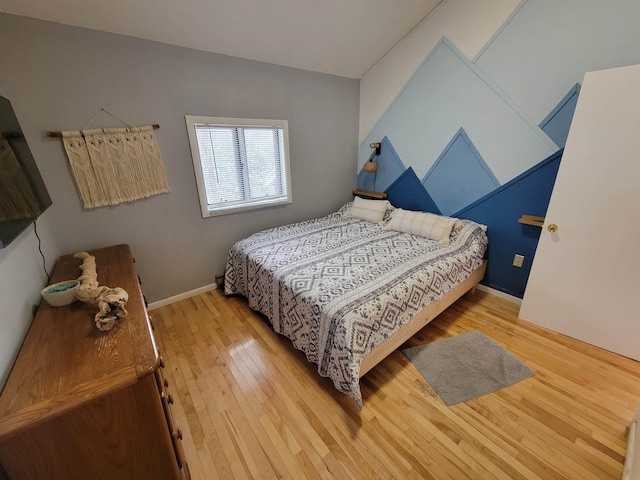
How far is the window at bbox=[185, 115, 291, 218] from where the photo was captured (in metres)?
2.41

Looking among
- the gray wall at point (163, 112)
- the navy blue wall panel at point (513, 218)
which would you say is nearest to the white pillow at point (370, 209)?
Result: the gray wall at point (163, 112)

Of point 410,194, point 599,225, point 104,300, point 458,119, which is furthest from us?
point 410,194

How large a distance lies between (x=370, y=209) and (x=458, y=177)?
1009mm

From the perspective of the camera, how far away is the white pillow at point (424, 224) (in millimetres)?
2463

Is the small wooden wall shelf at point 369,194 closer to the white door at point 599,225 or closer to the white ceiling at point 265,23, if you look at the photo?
the white ceiling at point 265,23

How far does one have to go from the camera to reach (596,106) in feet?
5.31

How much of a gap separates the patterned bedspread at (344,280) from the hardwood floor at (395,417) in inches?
8.5

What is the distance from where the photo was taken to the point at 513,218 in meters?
2.39

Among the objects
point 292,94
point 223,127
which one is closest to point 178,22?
point 223,127

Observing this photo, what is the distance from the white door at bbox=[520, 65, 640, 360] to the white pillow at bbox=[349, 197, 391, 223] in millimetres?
1536

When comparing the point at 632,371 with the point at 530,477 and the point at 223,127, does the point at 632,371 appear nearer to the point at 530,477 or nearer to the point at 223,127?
the point at 530,477

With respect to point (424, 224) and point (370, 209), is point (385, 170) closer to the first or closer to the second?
point (370, 209)

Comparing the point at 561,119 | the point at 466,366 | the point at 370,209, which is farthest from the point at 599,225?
the point at 370,209

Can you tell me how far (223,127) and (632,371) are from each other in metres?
3.71
